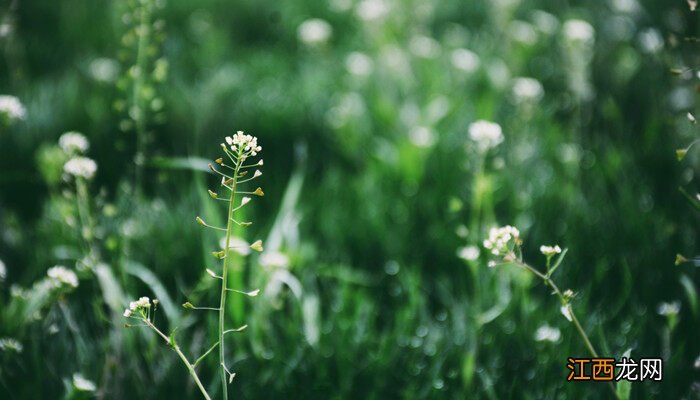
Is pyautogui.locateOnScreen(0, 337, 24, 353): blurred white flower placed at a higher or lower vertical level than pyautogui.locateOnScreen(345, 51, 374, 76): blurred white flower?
higher

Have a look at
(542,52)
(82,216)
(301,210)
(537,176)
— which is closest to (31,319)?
(82,216)

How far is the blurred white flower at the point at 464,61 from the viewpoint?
3356mm

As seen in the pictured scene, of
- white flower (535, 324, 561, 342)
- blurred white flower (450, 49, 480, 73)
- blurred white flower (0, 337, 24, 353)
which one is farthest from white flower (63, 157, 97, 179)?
blurred white flower (450, 49, 480, 73)

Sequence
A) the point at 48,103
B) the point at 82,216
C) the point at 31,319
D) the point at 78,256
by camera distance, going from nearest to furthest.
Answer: the point at 31,319
the point at 82,216
the point at 78,256
the point at 48,103

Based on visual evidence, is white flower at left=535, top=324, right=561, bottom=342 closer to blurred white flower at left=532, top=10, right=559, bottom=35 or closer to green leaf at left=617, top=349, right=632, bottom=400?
green leaf at left=617, top=349, right=632, bottom=400

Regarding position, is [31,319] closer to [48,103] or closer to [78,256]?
[78,256]

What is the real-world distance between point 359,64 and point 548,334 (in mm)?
1975

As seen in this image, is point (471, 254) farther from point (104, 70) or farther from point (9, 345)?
point (104, 70)

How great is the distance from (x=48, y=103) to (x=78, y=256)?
3.57 feet

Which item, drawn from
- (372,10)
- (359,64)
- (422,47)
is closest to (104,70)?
(359,64)

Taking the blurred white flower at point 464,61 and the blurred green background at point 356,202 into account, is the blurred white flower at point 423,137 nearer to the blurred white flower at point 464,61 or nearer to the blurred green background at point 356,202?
the blurred green background at point 356,202

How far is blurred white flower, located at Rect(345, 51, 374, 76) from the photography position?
3.36m

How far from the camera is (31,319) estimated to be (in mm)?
1748

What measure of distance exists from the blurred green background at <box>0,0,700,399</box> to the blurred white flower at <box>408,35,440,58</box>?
0.02 m
